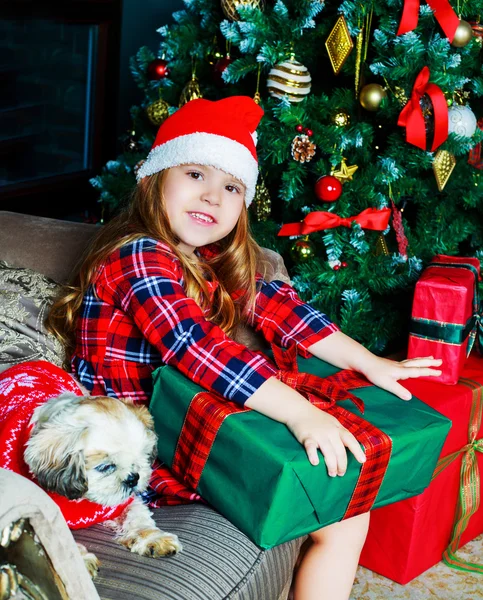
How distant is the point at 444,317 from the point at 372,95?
0.71 metres

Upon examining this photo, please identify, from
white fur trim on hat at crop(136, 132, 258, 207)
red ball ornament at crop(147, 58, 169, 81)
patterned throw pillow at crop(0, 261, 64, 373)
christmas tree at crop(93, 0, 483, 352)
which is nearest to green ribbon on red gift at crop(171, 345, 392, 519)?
patterned throw pillow at crop(0, 261, 64, 373)

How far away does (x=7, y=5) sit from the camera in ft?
10.4

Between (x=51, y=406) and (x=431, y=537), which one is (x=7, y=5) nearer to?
(x=51, y=406)

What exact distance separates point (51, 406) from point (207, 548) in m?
0.38

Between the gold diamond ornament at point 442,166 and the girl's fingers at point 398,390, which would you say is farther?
the gold diamond ornament at point 442,166

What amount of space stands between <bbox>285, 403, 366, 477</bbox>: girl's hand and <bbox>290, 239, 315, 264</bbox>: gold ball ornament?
1014 millimetres

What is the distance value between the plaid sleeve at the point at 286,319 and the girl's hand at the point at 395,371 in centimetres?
16

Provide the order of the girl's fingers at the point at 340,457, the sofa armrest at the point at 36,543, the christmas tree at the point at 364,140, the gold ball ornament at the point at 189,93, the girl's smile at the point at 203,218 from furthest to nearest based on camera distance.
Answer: the gold ball ornament at the point at 189,93
the christmas tree at the point at 364,140
the girl's smile at the point at 203,218
the girl's fingers at the point at 340,457
the sofa armrest at the point at 36,543

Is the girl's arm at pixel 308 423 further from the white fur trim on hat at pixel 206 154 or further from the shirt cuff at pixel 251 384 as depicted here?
the white fur trim on hat at pixel 206 154

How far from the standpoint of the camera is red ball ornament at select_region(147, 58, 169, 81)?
109 inches

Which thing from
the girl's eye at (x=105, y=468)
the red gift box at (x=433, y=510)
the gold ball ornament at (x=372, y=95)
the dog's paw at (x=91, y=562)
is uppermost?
the gold ball ornament at (x=372, y=95)

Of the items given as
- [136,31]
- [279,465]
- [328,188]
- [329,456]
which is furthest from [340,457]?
[136,31]

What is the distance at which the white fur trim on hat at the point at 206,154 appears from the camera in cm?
177

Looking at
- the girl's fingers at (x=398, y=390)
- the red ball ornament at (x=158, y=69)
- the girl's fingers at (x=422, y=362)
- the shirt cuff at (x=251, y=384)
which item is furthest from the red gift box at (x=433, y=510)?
the red ball ornament at (x=158, y=69)
